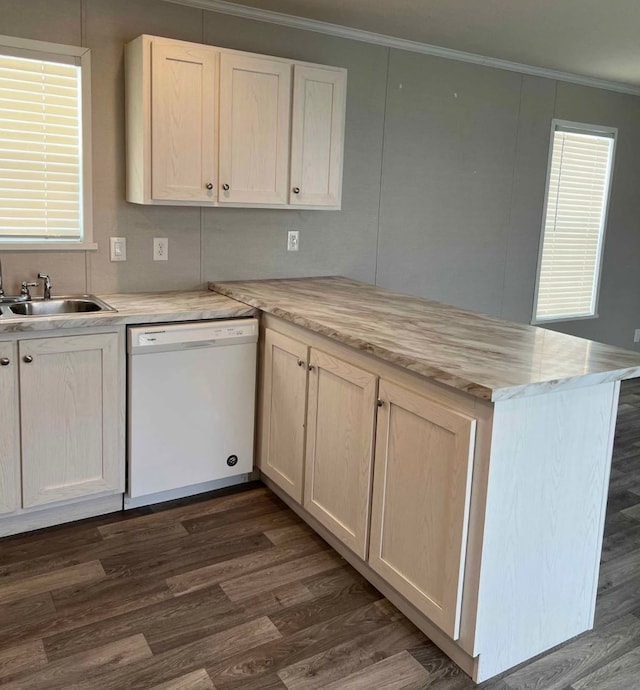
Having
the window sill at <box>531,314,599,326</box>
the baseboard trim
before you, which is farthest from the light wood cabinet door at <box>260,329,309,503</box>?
the window sill at <box>531,314,599,326</box>

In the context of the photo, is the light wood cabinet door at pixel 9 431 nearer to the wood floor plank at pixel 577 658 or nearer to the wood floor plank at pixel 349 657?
the wood floor plank at pixel 349 657

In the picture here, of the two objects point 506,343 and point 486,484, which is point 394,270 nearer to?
point 506,343

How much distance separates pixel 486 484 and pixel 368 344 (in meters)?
0.65

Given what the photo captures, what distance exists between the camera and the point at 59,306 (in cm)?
313

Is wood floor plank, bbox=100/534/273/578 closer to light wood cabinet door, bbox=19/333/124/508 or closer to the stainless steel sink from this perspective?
light wood cabinet door, bbox=19/333/124/508

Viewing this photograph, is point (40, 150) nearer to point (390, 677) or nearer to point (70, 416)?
point (70, 416)

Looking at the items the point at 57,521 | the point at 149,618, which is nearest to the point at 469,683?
the point at 149,618

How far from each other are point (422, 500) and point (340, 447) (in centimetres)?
52

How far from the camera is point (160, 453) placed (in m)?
3.05

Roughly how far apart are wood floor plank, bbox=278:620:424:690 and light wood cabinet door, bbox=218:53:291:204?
2055 millimetres

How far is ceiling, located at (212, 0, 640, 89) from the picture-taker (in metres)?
3.22

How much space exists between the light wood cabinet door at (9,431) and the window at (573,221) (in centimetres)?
372

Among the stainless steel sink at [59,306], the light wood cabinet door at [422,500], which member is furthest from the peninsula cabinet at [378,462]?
the stainless steel sink at [59,306]

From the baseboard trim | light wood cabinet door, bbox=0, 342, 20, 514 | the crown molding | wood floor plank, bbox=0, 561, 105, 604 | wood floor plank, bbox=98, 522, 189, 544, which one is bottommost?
wood floor plank, bbox=0, 561, 105, 604
